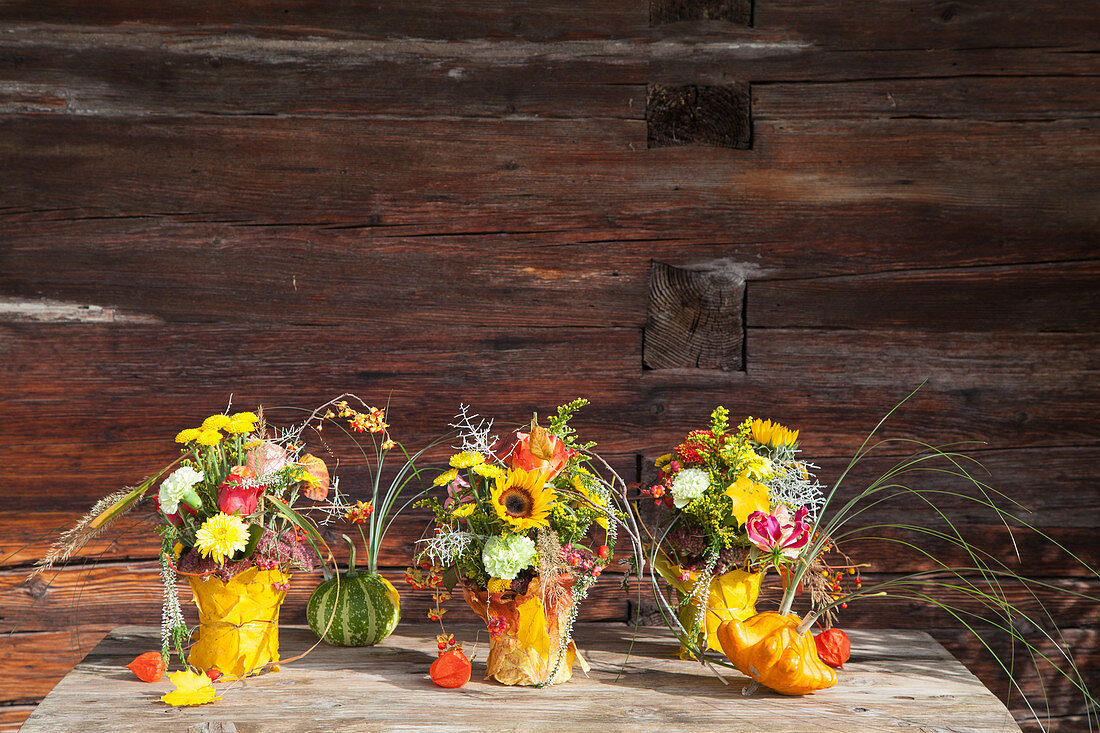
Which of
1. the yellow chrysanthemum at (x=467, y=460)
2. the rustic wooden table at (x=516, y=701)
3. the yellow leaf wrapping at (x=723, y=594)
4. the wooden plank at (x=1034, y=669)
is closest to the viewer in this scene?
the rustic wooden table at (x=516, y=701)

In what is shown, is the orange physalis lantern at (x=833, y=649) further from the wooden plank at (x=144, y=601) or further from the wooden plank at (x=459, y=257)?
the wooden plank at (x=459, y=257)

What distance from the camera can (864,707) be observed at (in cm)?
134

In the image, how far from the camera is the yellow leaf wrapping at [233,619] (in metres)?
1.37

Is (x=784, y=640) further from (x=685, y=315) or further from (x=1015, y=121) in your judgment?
(x=1015, y=121)

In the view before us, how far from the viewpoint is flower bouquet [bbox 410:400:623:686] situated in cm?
131

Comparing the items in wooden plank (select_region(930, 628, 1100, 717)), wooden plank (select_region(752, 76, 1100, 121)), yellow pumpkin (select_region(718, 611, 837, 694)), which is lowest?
wooden plank (select_region(930, 628, 1100, 717))

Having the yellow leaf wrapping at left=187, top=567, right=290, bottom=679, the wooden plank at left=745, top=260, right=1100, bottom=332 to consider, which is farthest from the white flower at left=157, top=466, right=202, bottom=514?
the wooden plank at left=745, top=260, right=1100, bottom=332

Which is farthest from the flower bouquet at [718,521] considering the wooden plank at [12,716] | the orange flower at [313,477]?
the wooden plank at [12,716]

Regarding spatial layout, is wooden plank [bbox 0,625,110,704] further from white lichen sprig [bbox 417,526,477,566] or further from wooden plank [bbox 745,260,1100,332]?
wooden plank [bbox 745,260,1100,332]

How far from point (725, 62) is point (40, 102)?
1.62 metres

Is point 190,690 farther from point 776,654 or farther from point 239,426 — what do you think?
point 776,654

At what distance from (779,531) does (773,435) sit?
8.3 inches

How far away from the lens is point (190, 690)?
4.27 ft

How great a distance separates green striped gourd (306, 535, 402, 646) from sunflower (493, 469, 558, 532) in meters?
0.41
